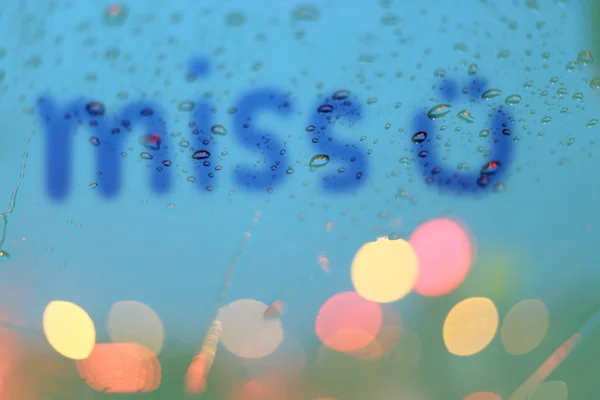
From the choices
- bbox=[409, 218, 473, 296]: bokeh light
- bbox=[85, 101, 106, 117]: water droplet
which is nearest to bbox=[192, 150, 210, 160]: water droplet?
bbox=[85, 101, 106, 117]: water droplet

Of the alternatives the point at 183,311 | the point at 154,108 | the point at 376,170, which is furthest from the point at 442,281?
the point at 154,108

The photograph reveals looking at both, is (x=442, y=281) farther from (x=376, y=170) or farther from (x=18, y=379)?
(x=18, y=379)

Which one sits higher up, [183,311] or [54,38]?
[54,38]

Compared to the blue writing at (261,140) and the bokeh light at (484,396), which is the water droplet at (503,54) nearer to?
the blue writing at (261,140)

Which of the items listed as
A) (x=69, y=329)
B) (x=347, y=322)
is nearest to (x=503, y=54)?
(x=347, y=322)

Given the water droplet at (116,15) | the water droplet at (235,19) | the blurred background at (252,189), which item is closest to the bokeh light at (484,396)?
the blurred background at (252,189)

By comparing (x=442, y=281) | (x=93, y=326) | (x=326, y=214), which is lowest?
(x=93, y=326)

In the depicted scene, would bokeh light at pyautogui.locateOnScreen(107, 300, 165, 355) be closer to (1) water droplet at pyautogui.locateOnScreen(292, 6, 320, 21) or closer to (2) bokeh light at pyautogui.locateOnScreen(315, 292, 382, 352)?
(2) bokeh light at pyautogui.locateOnScreen(315, 292, 382, 352)
